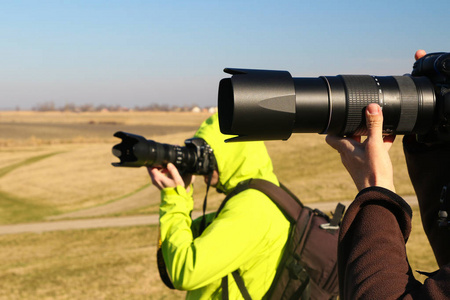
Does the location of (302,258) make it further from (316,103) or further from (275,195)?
(316,103)

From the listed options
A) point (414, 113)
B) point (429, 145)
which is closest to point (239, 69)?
point (414, 113)

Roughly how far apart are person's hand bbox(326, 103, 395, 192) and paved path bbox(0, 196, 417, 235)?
42.4ft

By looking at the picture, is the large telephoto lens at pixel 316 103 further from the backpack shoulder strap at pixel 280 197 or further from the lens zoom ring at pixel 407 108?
the backpack shoulder strap at pixel 280 197

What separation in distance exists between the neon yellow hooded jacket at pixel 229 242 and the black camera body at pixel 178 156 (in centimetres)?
20

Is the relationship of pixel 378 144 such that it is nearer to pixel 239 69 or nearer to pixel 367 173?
pixel 367 173

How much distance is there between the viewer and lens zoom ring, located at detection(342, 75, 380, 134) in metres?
1.77

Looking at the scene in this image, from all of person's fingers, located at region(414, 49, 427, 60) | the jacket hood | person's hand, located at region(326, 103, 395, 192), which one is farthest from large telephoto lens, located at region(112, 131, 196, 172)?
person's hand, located at region(326, 103, 395, 192)

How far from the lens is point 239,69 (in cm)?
177

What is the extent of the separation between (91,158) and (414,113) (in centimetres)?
2868

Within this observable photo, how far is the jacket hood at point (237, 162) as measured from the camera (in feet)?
10.2

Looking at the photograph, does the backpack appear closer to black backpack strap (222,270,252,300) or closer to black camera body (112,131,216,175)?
black backpack strap (222,270,252,300)

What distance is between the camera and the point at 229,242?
2590 millimetres

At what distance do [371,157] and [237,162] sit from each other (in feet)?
5.13

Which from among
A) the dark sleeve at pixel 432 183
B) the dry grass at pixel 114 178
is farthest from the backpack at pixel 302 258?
the dry grass at pixel 114 178
